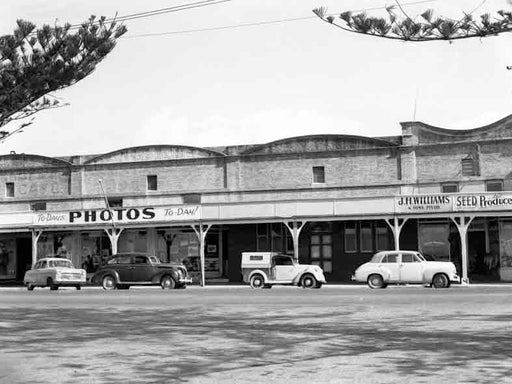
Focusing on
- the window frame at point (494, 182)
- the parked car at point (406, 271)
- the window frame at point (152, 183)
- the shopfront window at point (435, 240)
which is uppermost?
the window frame at point (152, 183)

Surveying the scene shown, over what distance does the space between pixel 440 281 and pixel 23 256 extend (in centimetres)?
2715

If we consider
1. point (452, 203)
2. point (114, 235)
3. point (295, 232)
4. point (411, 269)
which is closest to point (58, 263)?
point (114, 235)

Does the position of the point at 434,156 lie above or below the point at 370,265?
above

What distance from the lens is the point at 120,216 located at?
39188mm

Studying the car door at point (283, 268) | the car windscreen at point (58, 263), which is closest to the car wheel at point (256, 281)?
the car door at point (283, 268)

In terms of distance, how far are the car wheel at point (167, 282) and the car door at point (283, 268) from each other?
4.53 metres

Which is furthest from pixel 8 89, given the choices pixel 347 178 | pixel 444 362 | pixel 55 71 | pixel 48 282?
pixel 347 178

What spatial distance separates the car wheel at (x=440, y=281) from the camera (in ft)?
97.8

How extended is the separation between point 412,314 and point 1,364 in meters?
9.69

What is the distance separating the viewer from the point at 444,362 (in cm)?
1026

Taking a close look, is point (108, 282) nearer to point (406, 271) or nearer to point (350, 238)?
point (350, 238)

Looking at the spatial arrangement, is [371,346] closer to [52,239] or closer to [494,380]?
[494,380]

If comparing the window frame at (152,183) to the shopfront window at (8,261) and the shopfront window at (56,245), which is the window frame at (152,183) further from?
the shopfront window at (8,261)

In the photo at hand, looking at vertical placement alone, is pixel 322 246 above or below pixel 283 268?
above
